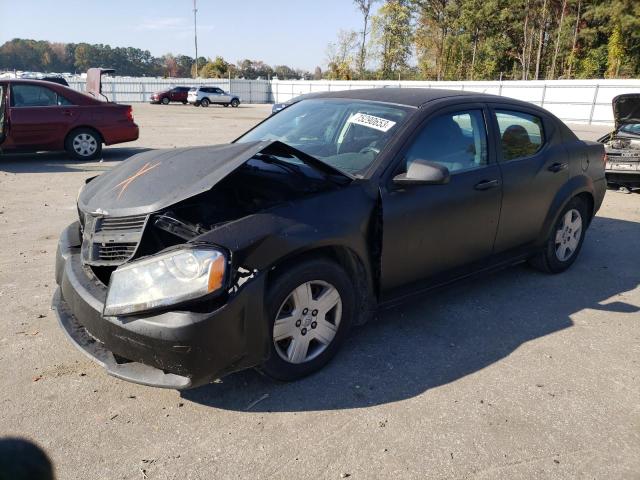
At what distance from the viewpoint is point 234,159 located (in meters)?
2.95

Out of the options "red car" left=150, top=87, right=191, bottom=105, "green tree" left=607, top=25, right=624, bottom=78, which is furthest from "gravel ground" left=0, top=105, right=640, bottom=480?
"green tree" left=607, top=25, right=624, bottom=78

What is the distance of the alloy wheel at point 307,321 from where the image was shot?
2.93 meters

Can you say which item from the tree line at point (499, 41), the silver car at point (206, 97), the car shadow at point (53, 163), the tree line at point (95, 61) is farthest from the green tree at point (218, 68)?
the car shadow at point (53, 163)

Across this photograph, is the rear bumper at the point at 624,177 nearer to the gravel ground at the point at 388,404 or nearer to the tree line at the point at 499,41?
the gravel ground at the point at 388,404

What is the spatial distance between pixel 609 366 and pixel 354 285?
68.6 inches

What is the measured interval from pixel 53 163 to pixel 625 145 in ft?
35.8

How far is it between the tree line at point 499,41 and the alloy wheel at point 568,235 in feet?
121

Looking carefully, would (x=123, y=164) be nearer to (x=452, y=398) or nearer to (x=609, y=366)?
(x=452, y=398)

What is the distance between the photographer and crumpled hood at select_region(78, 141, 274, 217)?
9.29ft

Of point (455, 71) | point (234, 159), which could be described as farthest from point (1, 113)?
point (455, 71)

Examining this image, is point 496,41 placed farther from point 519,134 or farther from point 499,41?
point 519,134

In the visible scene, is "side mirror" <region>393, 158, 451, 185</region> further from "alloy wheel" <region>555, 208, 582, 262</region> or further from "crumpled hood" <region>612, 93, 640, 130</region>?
"crumpled hood" <region>612, 93, 640, 130</region>

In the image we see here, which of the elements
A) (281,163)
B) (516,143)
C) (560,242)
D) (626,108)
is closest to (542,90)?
(626,108)

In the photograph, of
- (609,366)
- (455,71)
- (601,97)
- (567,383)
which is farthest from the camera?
(455,71)
